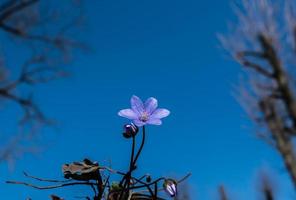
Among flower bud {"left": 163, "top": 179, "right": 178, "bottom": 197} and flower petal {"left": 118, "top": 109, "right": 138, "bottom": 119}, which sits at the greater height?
flower petal {"left": 118, "top": 109, "right": 138, "bottom": 119}

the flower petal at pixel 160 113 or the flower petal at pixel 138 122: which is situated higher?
the flower petal at pixel 160 113

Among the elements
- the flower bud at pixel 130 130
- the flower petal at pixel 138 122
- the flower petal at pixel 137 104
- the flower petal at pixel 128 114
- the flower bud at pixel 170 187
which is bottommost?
the flower bud at pixel 170 187
